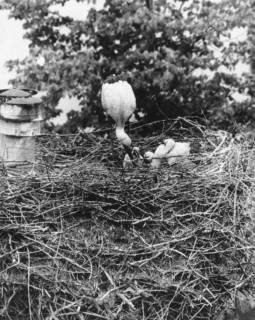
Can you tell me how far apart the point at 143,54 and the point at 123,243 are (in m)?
1.94

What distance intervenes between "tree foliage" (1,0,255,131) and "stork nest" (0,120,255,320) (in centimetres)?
160

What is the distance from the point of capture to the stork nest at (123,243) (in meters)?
2.74

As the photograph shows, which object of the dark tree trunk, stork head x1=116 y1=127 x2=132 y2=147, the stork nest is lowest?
the stork nest

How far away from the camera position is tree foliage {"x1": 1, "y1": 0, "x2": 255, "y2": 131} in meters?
4.54

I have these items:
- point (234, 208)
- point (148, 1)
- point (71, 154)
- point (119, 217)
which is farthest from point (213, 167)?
point (148, 1)

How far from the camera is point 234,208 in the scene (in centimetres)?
287

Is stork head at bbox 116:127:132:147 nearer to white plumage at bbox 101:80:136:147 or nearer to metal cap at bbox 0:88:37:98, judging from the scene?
white plumage at bbox 101:80:136:147

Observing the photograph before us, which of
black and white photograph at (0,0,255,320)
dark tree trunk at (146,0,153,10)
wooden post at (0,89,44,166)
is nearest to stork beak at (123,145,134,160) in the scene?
black and white photograph at (0,0,255,320)

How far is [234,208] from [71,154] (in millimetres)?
1066

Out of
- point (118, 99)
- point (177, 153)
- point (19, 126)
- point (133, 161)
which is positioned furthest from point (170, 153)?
point (19, 126)

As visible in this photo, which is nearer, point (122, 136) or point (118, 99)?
point (118, 99)

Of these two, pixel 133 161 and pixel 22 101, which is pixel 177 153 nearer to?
pixel 133 161

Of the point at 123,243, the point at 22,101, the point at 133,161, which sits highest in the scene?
the point at 22,101

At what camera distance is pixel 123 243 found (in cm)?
285
